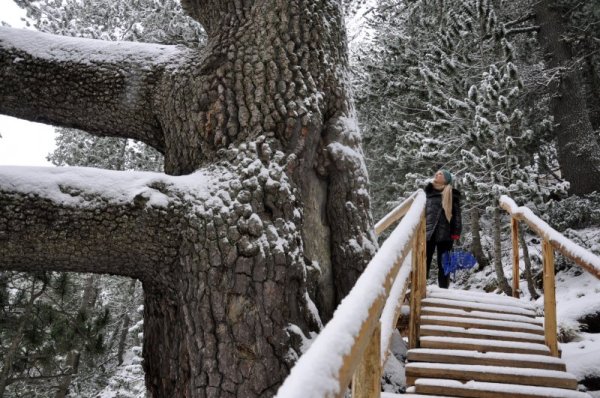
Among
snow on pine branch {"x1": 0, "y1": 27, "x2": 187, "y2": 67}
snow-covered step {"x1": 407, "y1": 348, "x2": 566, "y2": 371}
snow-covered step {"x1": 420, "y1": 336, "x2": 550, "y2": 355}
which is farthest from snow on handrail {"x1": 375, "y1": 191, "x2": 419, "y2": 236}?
snow on pine branch {"x1": 0, "y1": 27, "x2": 187, "y2": 67}

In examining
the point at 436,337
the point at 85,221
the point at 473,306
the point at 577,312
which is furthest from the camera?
the point at 577,312

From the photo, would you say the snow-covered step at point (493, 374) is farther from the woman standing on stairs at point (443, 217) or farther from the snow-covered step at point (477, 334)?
the woman standing on stairs at point (443, 217)

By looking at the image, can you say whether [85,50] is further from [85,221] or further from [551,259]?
[551,259]

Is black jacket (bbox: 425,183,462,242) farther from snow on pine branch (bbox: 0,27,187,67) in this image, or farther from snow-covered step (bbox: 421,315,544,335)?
snow on pine branch (bbox: 0,27,187,67)

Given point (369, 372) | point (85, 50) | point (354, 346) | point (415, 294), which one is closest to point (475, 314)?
point (415, 294)

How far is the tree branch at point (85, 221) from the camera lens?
2281mm

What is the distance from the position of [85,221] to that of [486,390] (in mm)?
2795

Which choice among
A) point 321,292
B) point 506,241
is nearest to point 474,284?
point 506,241

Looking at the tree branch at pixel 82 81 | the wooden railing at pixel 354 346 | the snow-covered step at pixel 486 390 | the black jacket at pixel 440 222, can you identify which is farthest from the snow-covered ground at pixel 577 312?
the tree branch at pixel 82 81

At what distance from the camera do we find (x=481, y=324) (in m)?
4.21

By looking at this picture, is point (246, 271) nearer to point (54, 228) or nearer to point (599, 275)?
point (54, 228)

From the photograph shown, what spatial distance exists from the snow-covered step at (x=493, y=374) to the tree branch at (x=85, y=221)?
82.7 inches

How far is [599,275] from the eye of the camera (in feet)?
8.74

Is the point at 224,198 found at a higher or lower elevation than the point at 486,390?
higher
